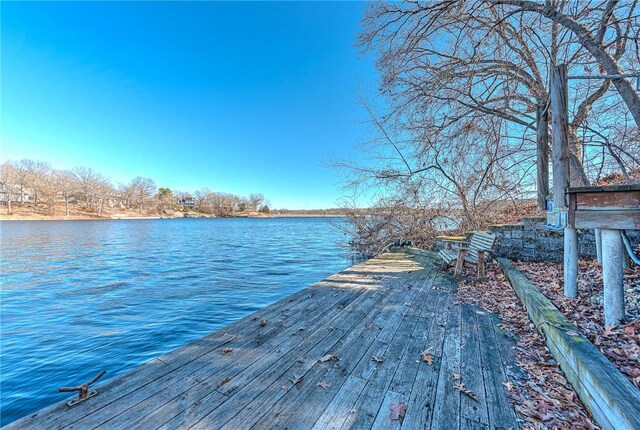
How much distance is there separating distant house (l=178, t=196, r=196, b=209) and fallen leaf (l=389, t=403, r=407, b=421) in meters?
104

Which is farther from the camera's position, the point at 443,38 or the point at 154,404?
the point at 443,38

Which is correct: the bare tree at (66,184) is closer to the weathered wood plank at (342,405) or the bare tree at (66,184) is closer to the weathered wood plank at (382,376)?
the weathered wood plank at (382,376)

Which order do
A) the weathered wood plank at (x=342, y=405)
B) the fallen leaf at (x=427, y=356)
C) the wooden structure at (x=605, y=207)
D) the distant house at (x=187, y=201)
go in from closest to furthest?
the weathered wood plank at (x=342, y=405) → the wooden structure at (x=605, y=207) → the fallen leaf at (x=427, y=356) → the distant house at (x=187, y=201)

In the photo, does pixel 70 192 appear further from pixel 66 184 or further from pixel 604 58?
pixel 604 58

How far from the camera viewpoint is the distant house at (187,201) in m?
98.2

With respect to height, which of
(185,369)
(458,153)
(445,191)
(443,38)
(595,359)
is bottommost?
(185,369)

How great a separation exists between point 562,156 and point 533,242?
156 inches

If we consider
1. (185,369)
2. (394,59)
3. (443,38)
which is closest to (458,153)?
(443,38)

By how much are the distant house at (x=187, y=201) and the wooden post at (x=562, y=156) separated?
10368 cm

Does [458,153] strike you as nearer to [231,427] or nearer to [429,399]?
[429,399]

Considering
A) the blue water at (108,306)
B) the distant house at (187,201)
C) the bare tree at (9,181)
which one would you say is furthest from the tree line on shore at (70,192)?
the blue water at (108,306)

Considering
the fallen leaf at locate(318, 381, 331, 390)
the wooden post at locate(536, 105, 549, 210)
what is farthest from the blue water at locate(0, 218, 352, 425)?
the wooden post at locate(536, 105, 549, 210)

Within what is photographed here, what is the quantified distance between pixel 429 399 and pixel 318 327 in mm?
1541

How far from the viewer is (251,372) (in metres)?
2.30
